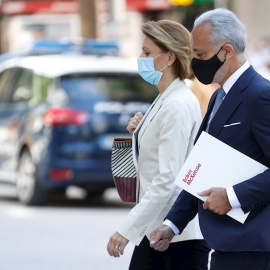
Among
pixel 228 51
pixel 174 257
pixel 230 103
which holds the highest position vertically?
pixel 228 51

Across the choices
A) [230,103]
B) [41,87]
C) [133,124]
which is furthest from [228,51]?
[41,87]

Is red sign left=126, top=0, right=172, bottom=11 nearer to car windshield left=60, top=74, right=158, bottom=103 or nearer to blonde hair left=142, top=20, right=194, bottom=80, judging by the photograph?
car windshield left=60, top=74, right=158, bottom=103

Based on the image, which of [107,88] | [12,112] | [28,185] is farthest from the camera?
[12,112]

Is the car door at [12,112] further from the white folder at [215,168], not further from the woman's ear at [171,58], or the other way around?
the white folder at [215,168]

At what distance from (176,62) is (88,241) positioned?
5.00m

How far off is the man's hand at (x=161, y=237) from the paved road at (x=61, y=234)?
3.84m

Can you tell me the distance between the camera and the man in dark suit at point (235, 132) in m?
3.68

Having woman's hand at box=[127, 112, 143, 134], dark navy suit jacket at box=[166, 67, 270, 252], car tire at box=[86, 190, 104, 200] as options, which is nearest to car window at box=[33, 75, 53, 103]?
car tire at box=[86, 190, 104, 200]

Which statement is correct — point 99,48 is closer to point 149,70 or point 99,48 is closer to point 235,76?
point 149,70

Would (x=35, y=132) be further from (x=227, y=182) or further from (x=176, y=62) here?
(x=227, y=182)

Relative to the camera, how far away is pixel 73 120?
11.1m

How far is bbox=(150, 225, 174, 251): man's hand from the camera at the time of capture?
4.09m

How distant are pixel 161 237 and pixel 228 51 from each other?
32.7 inches

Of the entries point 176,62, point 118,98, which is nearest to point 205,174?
point 176,62
